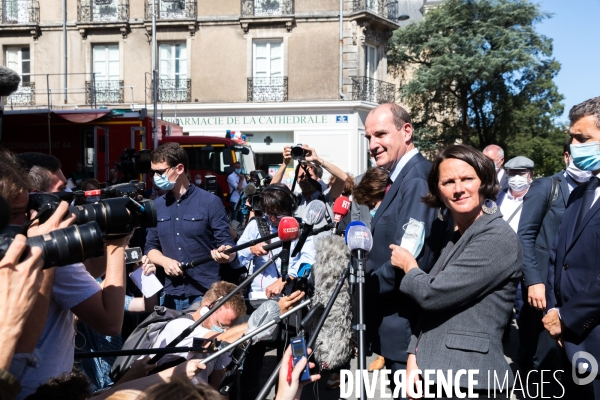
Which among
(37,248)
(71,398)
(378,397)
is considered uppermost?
(37,248)

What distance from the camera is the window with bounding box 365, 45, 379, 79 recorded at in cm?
3078

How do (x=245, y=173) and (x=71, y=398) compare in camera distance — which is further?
(x=245, y=173)

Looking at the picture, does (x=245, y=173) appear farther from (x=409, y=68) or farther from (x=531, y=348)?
(x=409, y=68)

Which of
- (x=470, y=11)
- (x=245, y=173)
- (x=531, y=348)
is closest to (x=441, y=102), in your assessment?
(x=470, y=11)

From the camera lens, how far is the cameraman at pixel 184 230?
17.6 ft

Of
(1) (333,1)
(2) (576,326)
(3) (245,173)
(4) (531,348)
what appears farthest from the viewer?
(1) (333,1)

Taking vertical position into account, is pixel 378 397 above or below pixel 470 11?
below

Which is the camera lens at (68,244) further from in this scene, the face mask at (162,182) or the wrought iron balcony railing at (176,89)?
the wrought iron balcony railing at (176,89)

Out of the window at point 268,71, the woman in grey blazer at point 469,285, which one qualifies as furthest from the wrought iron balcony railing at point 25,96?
the woman in grey blazer at point 469,285

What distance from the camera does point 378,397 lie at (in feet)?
19.3

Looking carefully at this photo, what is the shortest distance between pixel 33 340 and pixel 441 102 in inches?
1237

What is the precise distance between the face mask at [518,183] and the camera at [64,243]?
5.67 meters

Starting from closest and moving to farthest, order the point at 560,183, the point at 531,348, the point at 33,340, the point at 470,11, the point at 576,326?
the point at 33,340 → the point at 576,326 → the point at 560,183 → the point at 531,348 → the point at 470,11

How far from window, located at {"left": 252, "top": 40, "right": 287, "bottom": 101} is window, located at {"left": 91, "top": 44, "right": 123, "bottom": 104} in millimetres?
6237
